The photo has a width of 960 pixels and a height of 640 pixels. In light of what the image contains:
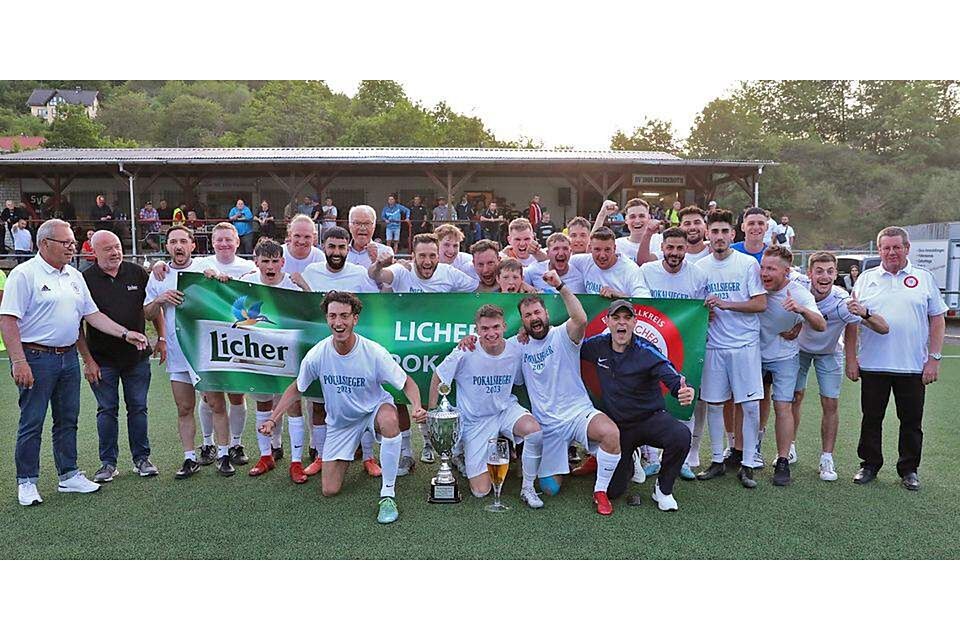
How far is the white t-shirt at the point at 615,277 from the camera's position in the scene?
18.7 ft

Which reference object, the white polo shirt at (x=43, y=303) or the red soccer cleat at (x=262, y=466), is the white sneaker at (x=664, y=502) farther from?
the white polo shirt at (x=43, y=303)

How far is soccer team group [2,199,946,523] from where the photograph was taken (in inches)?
202

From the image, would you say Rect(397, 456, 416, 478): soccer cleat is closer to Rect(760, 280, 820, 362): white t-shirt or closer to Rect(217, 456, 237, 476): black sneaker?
Rect(217, 456, 237, 476): black sneaker

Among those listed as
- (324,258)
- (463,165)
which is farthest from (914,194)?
(324,258)

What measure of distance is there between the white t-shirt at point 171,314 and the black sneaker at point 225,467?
31.6 inches

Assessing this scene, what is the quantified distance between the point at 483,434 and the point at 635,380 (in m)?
1.20

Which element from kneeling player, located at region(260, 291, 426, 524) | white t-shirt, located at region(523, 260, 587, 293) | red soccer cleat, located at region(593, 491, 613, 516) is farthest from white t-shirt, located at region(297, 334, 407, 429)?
red soccer cleat, located at region(593, 491, 613, 516)

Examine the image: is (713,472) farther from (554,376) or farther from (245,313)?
(245,313)

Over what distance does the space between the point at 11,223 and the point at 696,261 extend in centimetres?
2043

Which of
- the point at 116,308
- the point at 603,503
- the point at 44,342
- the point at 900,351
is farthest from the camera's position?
the point at 116,308

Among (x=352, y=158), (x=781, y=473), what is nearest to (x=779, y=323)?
(x=781, y=473)

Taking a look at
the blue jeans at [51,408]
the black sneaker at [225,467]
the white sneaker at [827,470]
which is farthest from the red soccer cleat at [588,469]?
the blue jeans at [51,408]

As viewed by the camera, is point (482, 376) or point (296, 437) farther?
point (296, 437)

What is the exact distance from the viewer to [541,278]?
6016 millimetres
